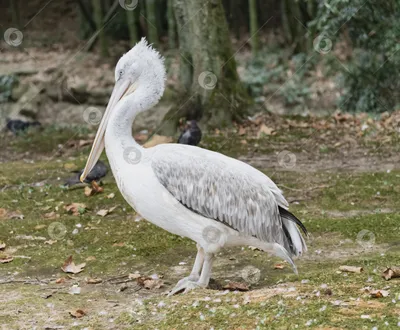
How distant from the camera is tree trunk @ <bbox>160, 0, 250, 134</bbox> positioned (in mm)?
11370

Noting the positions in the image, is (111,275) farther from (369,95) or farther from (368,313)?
(369,95)

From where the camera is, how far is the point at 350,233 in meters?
6.62

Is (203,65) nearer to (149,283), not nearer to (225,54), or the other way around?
(225,54)

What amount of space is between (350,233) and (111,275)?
6.68ft

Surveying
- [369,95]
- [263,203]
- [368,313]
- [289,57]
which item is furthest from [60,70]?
[368,313]

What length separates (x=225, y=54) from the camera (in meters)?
11.7

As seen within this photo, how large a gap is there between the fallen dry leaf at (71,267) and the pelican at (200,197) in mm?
1014

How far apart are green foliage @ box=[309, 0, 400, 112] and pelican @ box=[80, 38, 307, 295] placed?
24.3 feet

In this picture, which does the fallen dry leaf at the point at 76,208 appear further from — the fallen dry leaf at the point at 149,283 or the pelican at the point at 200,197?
the pelican at the point at 200,197

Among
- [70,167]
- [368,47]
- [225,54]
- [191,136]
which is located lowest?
[70,167]

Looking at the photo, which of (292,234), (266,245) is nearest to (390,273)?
(292,234)

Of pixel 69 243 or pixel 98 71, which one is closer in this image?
pixel 69 243

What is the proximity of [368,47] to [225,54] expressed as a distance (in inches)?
124

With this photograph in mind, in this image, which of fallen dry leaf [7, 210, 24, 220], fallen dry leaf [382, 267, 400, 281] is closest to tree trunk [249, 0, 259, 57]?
fallen dry leaf [7, 210, 24, 220]
